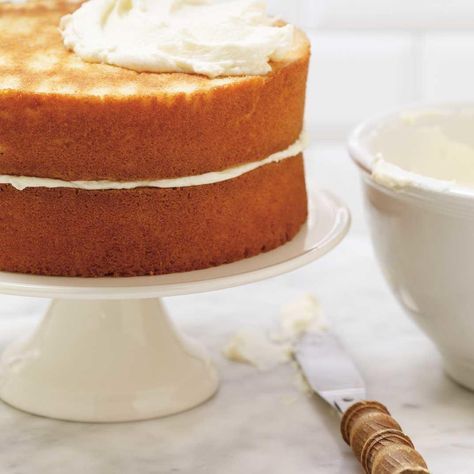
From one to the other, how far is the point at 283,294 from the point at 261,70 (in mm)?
471

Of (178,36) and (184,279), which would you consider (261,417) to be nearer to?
(184,279)

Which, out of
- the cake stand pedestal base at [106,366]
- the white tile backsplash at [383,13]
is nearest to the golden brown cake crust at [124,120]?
the cake stand pedestal base at [106,366]

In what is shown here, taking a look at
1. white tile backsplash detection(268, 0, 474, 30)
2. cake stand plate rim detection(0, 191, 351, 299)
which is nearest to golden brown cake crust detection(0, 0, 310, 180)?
cake stand plate rim detection(0, 191, 351, 299)

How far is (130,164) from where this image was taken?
1067 mm

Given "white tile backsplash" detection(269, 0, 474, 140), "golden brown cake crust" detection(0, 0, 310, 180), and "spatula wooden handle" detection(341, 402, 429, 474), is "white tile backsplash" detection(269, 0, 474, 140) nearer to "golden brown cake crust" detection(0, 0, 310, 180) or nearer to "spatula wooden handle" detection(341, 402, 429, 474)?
"golden brown cake crust" detection(0, 0, 310, 180)

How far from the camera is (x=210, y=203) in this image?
44.1 inches

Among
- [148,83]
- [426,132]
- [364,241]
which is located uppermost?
[148,83]

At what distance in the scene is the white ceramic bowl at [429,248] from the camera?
112cm

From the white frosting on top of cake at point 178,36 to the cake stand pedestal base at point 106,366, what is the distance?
0.30 meters

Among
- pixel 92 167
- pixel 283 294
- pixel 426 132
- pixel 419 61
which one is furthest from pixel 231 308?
pixel 419 61

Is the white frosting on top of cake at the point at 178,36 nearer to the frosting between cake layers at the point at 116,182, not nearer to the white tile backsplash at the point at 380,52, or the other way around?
the frosting between cake layers at the point at 116,182

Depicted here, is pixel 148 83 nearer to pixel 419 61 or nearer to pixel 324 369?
pixel 324 369

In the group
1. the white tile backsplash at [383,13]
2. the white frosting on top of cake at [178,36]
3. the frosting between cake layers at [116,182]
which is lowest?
the white tile backsplash at [383,13]

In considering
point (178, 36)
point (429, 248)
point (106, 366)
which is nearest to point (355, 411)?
point (429, 248)
